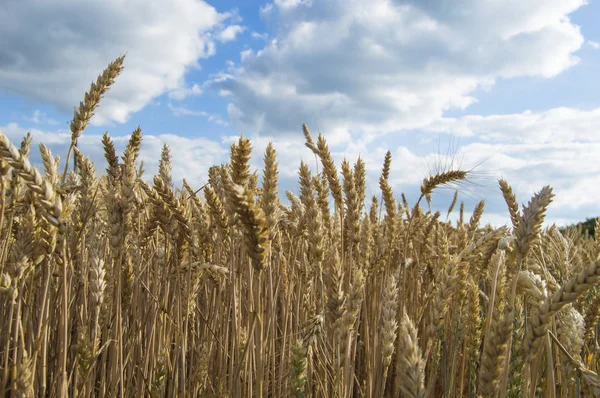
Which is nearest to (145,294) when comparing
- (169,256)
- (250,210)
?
(169,256)

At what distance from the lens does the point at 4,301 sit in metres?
2.49

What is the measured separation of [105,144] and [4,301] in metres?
1.02

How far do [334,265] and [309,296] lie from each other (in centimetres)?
125

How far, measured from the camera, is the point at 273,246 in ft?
8.51

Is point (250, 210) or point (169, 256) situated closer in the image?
point (250, 210)

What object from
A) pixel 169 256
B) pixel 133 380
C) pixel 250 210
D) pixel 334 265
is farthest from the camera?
pixel 133 380

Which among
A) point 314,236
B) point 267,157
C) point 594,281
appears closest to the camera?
point 594,281

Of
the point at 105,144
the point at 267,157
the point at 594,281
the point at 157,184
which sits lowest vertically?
the point at 594,281

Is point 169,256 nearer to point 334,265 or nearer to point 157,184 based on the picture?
point 157,184

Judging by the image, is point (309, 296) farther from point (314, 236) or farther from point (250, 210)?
point (250, 210)

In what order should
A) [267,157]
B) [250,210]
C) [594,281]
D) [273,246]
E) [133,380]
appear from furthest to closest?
[133,380], [273,246], [267,157], [250,210], [594,281]

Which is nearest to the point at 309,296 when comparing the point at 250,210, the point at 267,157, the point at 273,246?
the point at 273,246

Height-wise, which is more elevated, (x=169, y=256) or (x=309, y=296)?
(x=169, y=256)

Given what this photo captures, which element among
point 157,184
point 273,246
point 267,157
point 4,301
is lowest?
point 4,301
